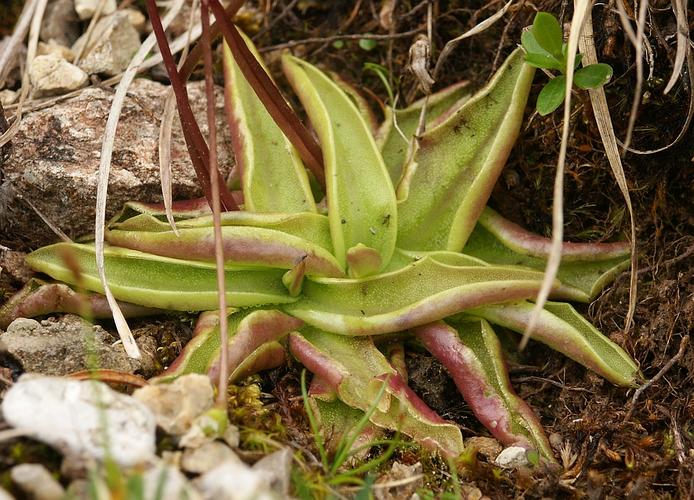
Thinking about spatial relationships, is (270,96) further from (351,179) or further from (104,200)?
(104,200)

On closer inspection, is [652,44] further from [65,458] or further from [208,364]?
[65,458]

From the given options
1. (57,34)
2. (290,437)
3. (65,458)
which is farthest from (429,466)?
A: (57,34)

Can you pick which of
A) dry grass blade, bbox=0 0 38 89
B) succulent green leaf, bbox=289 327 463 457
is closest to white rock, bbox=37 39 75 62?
dry grass blade, bbox=0 0 38 89

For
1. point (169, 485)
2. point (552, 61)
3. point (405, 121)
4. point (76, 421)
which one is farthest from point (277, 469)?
point (405, 121)

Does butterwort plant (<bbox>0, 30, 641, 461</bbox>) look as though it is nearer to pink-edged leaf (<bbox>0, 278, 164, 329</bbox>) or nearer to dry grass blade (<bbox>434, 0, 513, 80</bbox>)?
pink-edged leaf (<bbox>0, 278, 164, 329</bbox>)

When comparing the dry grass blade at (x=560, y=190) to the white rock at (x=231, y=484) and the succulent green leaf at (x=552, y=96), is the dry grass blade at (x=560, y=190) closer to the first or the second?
the succulent green leaf at (x=552, y=96)

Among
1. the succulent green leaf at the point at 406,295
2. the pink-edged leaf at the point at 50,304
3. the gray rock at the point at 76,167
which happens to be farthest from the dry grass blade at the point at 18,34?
the succulent green leaf at the point at 406,295
